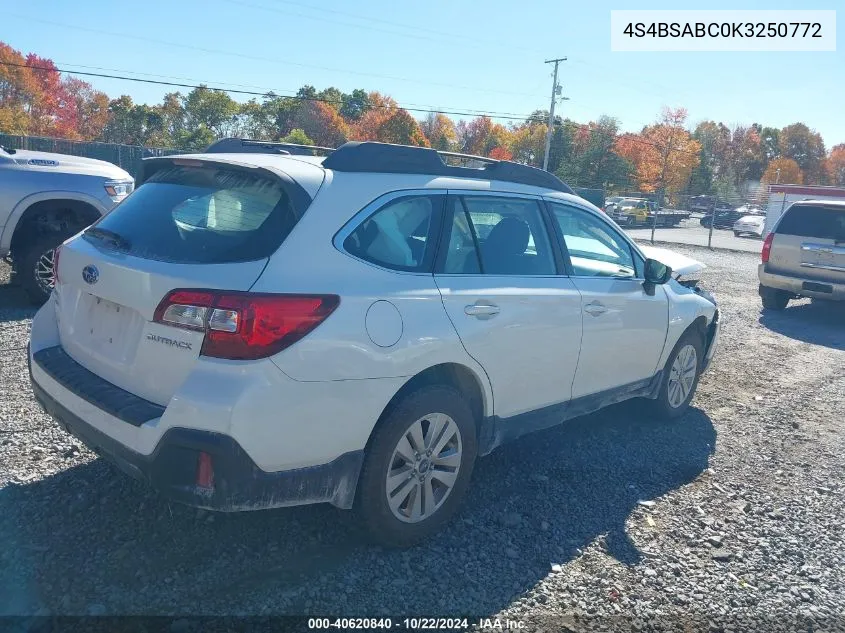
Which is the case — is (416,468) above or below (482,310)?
below

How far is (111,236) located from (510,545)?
2427 millimetres

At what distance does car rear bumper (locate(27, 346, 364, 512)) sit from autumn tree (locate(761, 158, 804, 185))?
105225mm

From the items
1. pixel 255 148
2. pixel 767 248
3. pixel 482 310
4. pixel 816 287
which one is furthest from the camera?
pixel 767 248

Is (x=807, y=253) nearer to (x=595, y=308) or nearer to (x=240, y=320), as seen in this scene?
(x=595, y=308)

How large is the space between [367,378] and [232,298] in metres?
0.65

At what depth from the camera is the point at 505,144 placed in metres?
85.7

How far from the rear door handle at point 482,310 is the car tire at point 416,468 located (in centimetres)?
38

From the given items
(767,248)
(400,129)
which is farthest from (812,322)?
(400,129)

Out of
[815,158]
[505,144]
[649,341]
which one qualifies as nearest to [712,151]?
[815,158]

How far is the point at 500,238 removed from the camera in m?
3.91

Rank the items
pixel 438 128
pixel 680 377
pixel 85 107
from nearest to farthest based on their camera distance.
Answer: pixel 680 377
pixel 85 107
pixel 438 128

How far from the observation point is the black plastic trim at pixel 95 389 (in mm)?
2820

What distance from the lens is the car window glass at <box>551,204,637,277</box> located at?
4.34 metres

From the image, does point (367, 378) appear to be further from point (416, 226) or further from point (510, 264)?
point (510, 264)
